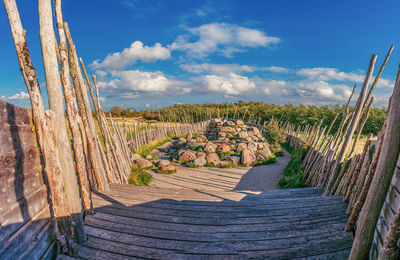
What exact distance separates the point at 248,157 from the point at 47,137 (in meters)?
9.59

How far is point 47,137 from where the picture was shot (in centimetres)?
220

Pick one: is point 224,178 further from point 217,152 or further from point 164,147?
point 164,147

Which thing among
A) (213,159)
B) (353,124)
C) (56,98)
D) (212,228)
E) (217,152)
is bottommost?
(213,159)

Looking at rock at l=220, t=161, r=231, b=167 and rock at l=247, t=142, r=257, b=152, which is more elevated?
rock at l=247, t=142, r=257, b=152

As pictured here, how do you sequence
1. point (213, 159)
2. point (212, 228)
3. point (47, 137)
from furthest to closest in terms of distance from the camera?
point (213, 159) → point (212, 228) → point (47, 137)

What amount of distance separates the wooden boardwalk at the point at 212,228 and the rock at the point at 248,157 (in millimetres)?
6639

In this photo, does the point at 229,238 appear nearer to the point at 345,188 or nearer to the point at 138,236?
the point at 138,236

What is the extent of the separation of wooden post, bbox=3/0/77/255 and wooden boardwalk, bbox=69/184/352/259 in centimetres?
34

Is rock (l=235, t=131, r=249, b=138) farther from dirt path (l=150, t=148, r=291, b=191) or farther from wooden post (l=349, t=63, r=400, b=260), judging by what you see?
wooden post (l=349, t=63, r=400, b=260)

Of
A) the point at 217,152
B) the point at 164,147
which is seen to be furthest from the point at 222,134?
the point at 164,147

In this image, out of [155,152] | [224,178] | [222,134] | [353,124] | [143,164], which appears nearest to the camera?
[353,124]

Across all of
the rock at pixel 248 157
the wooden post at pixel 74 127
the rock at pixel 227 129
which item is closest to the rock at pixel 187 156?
the rock at pixel 248 157

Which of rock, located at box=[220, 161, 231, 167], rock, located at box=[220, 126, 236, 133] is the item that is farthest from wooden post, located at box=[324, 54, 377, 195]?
rock, located at box=[220, 126, 236, 133]

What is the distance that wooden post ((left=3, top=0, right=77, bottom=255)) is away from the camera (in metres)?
2.01
